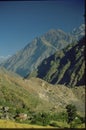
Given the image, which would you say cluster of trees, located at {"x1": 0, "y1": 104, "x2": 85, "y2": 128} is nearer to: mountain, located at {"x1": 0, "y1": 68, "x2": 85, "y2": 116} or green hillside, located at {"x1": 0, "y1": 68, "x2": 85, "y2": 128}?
green hillside, located at {"x1": 0, "y1": 68, "x2": 85, "y2": 128}

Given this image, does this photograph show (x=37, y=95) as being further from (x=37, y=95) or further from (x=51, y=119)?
(x=51, y=119)

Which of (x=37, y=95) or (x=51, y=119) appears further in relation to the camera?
(x=37, y=95)

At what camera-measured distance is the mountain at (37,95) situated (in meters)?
126

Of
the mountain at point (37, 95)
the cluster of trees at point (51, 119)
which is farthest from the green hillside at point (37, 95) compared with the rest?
the cluster of trees at point (51, 119)

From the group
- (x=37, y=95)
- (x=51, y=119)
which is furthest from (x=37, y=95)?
(x=51, y=119)

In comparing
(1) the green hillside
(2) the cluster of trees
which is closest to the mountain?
(1) the green hillside

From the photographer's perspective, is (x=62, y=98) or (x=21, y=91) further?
(x=62, y=98)

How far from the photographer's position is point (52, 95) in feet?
503

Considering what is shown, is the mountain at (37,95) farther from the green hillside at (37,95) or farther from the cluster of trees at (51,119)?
the cluster of trees at (51,119)

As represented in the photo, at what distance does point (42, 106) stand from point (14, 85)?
22315 millimetres

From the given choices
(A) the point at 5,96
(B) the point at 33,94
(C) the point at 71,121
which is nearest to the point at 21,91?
(B) the point at 33,94

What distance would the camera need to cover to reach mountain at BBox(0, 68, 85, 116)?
12612cm

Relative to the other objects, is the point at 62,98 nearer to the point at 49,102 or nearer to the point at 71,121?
the point at 49,102

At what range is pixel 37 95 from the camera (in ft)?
480
